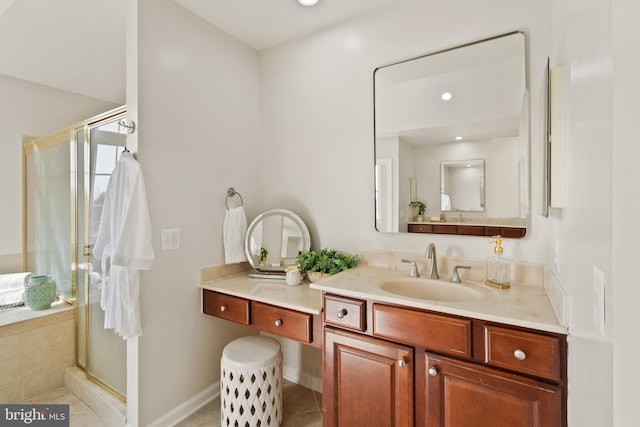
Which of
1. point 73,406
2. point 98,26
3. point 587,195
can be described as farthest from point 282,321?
point 98,26

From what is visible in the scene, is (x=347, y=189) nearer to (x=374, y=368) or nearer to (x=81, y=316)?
(x=374, y=368)

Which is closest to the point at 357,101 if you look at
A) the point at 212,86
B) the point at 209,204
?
the point at 212,86

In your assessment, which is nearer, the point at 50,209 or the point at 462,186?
the point at 462,186

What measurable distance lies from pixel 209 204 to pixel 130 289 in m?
0.70

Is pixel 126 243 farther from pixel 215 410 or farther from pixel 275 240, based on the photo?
pixel 215 410

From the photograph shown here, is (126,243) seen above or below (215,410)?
above

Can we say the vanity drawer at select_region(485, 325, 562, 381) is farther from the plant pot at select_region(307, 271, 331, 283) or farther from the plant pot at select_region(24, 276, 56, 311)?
the plant pot at select_region(24, 276, 56, 311)

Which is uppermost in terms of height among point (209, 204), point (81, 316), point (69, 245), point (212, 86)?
point (212, 86)

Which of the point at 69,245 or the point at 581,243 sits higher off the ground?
the point at 581,243

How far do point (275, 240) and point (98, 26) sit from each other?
6.09 feet

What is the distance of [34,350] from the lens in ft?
7.16

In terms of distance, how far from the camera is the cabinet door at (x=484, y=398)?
1016 millimetres

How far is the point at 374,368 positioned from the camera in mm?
1355

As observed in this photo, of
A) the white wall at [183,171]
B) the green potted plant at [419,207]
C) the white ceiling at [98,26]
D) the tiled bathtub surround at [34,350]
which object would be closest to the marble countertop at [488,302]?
the green potted plant at [419,207]
